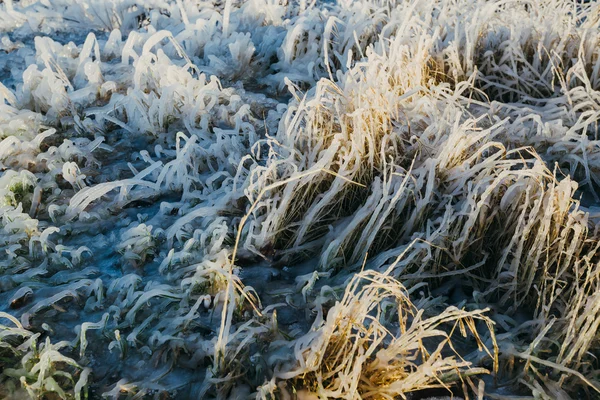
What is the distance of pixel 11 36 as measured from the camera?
350cm

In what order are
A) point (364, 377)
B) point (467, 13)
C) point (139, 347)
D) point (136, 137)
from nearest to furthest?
point (364, 377), point (139, 347), point (136, 137), point (467, 13)

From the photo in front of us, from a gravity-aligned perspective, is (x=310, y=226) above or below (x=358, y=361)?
below

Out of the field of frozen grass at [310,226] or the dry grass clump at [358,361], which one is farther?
the field of frozen grass at [310,226]

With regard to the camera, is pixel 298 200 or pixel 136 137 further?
pixel 136 137

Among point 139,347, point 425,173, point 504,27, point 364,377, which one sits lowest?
point 139,347

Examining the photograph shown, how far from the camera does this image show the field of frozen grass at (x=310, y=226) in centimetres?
154

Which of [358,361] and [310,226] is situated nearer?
[358,361]

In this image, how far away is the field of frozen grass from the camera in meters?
1.54

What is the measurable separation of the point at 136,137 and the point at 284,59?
1.00 meters

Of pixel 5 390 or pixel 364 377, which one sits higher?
pixel 364 377

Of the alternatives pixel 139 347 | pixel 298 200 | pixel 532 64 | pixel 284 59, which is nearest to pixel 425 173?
pixel 298 200

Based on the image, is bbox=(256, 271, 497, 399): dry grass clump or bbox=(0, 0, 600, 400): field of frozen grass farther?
bbox=(0, 0, 600, 400): field of frozen grass

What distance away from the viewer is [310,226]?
80.7 inches

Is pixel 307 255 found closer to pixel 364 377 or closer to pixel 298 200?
pixel 298 200
